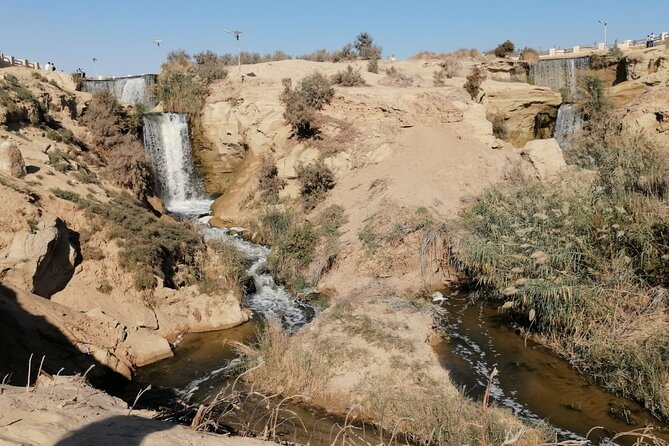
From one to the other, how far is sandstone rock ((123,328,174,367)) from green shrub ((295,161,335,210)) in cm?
892

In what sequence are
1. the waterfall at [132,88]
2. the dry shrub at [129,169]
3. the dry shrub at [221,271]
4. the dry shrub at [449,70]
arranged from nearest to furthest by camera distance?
the dry shrub at [221,271] < the dry shrub at [129,169] < the waterfall at [132,88] < the dry shrub at [449,70]

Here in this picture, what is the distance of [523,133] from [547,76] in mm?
7562

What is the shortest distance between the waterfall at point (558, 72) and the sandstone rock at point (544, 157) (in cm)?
1094

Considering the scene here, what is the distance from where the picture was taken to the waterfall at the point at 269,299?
42.7 ft

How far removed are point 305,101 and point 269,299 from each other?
9.94m

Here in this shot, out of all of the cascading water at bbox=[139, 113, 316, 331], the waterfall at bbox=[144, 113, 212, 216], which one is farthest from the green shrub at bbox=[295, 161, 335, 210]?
the waterfall at bbox=[144, 113, 212, 216]

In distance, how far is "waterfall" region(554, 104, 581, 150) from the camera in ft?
80.3

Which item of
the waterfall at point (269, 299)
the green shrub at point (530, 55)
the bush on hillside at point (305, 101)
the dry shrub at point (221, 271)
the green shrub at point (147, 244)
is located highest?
the green shrub at point (530, 55)

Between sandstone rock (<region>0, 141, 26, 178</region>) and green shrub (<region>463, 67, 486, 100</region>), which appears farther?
green shrub (<region>463, 67, 486, 100</region>)

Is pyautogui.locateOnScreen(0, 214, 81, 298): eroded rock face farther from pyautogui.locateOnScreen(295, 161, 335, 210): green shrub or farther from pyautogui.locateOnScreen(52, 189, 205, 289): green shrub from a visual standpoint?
pyautogui.locateOnScreen(295, 161, 335, 210): green shrub

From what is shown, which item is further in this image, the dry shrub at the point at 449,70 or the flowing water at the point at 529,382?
the dry shrub at the point at 449,70

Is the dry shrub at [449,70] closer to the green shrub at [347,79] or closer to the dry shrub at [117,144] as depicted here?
the green shrub at [347,79]

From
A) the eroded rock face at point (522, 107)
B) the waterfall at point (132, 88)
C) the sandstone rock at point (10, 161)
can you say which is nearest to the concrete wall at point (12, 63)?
the waterfall at point (132, 88)

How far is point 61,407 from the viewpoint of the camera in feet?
16.2
